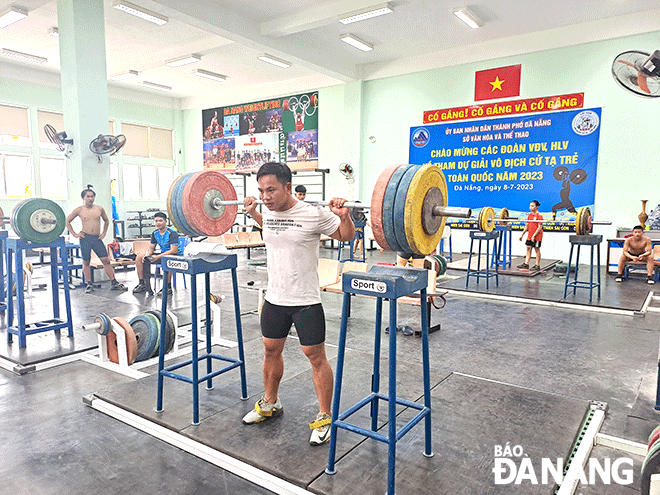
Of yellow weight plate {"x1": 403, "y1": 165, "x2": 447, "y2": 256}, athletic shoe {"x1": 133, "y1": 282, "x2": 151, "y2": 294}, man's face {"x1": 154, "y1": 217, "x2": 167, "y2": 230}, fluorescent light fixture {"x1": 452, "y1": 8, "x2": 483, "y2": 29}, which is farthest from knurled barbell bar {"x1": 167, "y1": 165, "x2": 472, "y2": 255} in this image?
fluorescent light fixture {"x1": 452, "y1": 8, "x2": 483, "y2": 29}

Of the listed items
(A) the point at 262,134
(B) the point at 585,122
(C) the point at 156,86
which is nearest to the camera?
(B) the point at 585,122

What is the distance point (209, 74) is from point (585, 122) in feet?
21.9

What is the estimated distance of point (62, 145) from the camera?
218 inches

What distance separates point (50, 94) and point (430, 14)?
7430mm

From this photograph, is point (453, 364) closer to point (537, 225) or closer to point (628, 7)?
point (537, 225)

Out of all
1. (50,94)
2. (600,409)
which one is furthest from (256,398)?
(50,94)

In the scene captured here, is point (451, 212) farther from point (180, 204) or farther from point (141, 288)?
point (141, 288)

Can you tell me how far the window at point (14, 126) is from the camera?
332 inches

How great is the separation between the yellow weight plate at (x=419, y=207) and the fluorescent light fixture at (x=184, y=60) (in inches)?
282

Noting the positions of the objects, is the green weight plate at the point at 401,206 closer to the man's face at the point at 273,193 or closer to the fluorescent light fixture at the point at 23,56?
the man's face at the point at 273,193

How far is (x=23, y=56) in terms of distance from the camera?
777 cm

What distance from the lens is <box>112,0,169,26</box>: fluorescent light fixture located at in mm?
5562

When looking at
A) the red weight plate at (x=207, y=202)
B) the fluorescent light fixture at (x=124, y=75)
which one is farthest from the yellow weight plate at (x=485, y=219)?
the fluorescent light fixture at (x=124, y=75)

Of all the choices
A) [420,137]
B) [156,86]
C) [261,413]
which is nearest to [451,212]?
[261,413]
